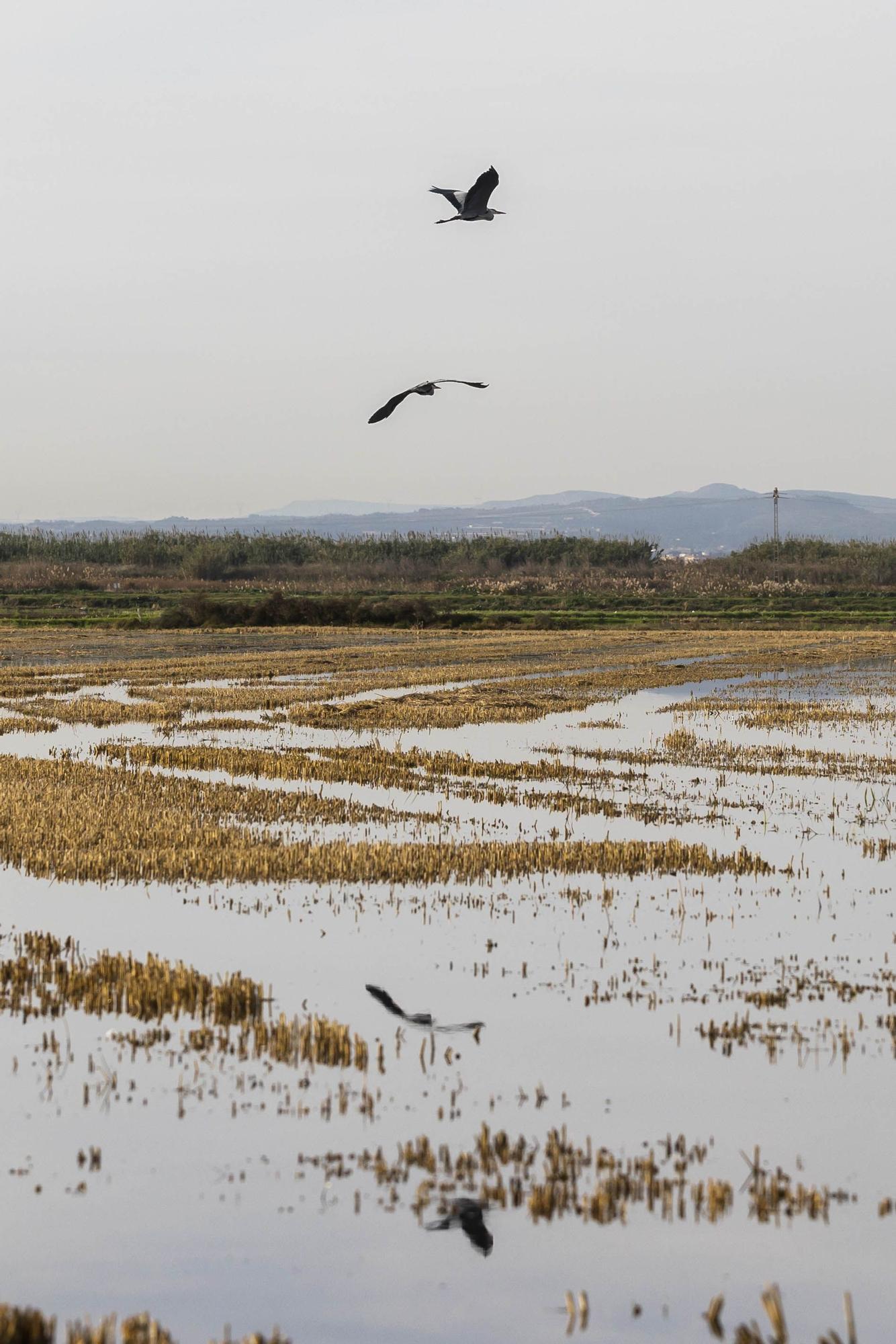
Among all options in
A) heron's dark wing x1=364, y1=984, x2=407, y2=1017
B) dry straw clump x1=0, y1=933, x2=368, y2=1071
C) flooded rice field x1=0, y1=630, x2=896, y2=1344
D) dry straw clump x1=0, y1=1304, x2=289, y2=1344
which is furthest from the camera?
heron's dark wing x1=364, y1=984, x2=407, y2=1017

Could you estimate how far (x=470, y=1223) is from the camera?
4.50 m

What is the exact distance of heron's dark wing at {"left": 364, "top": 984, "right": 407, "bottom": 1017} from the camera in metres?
6.89

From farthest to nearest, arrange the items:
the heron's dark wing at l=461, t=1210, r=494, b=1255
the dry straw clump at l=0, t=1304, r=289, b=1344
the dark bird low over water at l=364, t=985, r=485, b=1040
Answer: the dark bird low over water at l=364, t=985, r=485, b=1040
the heron's dark wing at l=461, t=1210, r=494, b=1255
the dry straw clump at l=0, t=1304, r=289, b=1344

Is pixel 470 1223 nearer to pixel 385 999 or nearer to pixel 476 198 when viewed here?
pixel 385 999

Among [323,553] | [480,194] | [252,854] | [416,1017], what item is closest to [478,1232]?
[416,1017]

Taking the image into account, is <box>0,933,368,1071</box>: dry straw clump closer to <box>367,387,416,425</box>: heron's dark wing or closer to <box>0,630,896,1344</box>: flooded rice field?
<box>0,630,896,1344</box>: flooded rice field

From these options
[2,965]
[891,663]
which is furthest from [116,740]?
[891,663]

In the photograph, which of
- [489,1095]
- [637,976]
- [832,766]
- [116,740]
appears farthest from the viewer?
[116,740]

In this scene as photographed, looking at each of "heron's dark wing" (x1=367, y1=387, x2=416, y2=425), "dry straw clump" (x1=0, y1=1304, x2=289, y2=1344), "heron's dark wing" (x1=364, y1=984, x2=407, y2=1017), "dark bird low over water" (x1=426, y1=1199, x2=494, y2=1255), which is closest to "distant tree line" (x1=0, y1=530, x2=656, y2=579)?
"heron's dark wing" (x1=367, y1=387, x2=416, y2=425)

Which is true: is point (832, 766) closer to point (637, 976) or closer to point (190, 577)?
point (637, 976)

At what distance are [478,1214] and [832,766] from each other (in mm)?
12688

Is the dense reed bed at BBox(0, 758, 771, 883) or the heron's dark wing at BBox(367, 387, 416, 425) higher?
the heron's dark wing at BBox(367, 387, 416, 425)

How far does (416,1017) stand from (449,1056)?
646 millimetres

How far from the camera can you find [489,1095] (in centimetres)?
568
